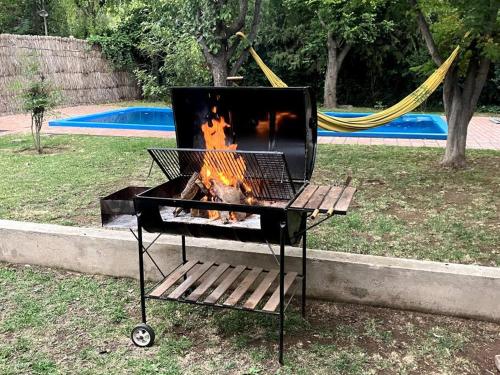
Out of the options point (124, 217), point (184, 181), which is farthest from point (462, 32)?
point (124, 217)

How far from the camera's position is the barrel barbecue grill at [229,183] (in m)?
2.28

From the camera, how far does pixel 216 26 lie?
6.80m

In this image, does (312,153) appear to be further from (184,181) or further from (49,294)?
(49,294)

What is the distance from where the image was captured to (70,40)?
1402 cm

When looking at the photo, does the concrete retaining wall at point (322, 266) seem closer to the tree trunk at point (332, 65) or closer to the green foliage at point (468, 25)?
the green foliage at point (468, 25)

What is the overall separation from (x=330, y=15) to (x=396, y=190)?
8.98m

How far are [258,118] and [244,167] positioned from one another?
0.95ft

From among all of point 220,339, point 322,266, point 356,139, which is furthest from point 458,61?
point 220,339

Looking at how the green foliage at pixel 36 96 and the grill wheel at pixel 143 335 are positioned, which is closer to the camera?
the grill wheel at pixel 143 335

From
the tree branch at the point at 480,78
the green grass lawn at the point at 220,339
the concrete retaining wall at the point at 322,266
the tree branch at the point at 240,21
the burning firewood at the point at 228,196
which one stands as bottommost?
the green grass lawn at the point at 220,339

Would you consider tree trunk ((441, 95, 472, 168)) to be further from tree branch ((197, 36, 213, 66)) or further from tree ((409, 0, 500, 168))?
tree branch ((197, 36, 213, 66))

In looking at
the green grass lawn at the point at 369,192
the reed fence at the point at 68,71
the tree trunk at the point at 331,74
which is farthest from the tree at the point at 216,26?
the tree trunk at the point at 331,74

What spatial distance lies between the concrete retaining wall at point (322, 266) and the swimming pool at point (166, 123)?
5951 mm

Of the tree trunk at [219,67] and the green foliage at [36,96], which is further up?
the tree trunk at [219,67]
